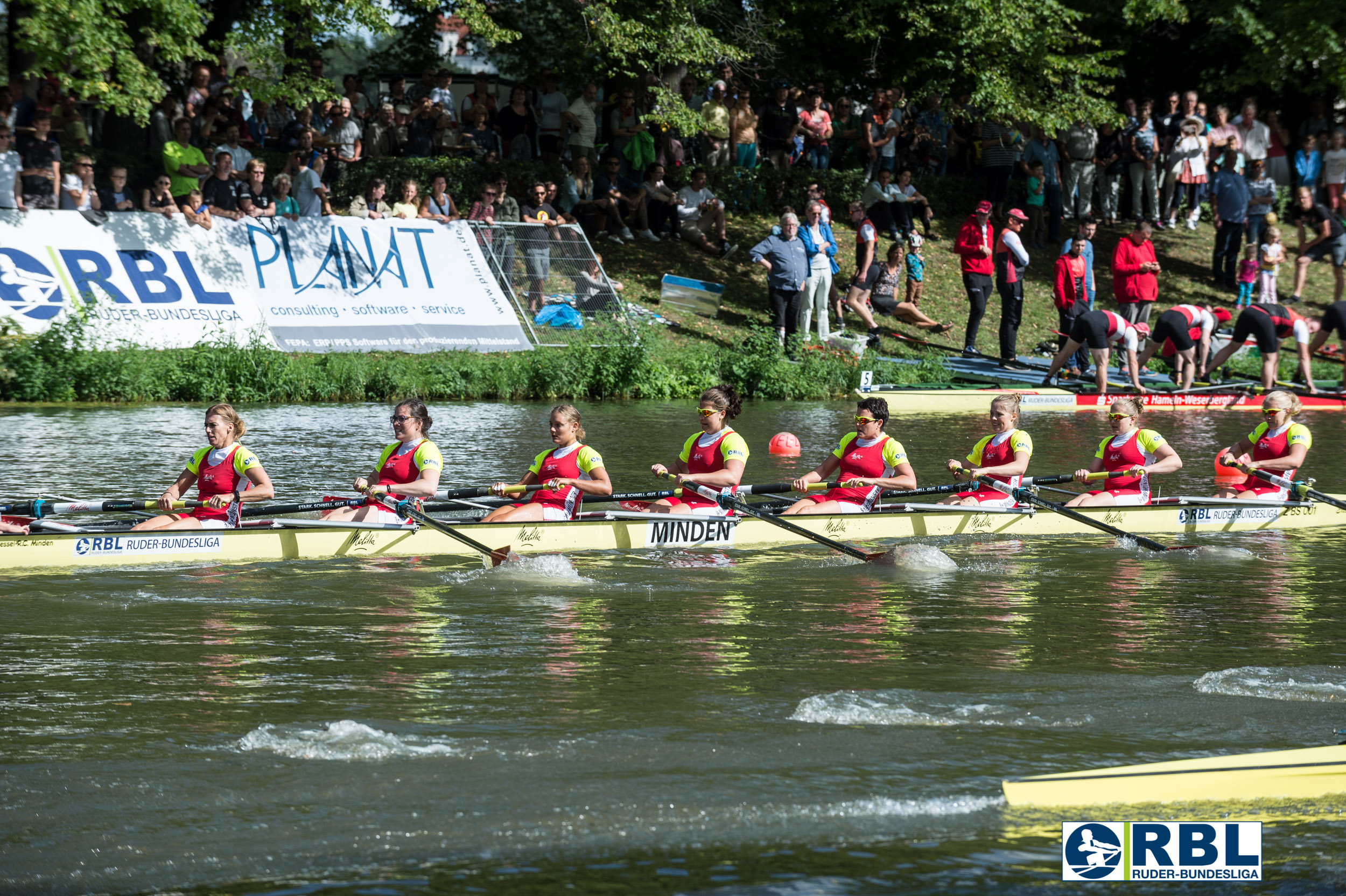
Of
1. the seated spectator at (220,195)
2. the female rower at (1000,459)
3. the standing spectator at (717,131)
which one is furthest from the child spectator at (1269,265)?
the seated spectator at (220,195)

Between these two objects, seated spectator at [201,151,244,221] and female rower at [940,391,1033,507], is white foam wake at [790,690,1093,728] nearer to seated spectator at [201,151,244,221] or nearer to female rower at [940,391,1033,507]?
female rower at [940,391,1033,507]

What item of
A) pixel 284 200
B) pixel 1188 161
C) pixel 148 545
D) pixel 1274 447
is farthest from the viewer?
pixel 1188 161

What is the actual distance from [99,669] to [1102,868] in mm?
4855

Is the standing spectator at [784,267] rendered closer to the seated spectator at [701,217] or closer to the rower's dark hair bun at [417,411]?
the seated spectator at [701,217]

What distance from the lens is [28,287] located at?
17625 millimetres

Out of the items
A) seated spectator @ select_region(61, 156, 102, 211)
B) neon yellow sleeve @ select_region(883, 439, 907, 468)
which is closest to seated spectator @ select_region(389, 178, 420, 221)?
seated spectator @ select_region(61, 156, 102, 211)

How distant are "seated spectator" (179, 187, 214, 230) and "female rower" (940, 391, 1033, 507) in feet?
37.3

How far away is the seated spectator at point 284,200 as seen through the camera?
1991cm

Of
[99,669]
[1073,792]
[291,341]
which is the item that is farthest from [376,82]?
[1073,792]

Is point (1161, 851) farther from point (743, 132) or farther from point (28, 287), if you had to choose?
point (743, 132)

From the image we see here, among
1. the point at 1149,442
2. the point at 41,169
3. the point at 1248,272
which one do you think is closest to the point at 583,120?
the point at 41,169

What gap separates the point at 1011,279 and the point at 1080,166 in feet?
18.9

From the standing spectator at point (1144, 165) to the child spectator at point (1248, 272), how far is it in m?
1.88

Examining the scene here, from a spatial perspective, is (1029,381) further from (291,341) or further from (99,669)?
(99,669)
